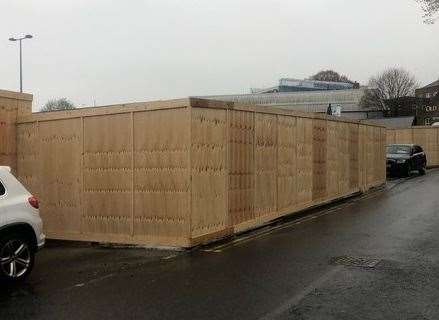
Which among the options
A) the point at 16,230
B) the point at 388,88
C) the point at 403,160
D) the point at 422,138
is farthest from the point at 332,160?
the point at 388,88

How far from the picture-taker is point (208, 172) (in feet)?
35.3

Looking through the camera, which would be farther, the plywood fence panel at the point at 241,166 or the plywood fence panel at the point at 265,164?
the plywood fence panel at the point at 265,164

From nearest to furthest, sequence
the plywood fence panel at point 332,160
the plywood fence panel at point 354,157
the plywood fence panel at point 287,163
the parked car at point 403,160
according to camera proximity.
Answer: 1. the plywood fence panel at point 287,163
2. the plywood fence panel at point 332,160
3. the plywood fence panel at point 354,157
4. the parked car at point 403,160

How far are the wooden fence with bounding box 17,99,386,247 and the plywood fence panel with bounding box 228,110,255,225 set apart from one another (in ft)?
0.07

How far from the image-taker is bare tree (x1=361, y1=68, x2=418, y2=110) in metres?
88.2

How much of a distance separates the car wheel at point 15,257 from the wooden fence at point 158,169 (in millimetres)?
2950

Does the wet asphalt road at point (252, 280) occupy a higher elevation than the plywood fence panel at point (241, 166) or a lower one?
lower

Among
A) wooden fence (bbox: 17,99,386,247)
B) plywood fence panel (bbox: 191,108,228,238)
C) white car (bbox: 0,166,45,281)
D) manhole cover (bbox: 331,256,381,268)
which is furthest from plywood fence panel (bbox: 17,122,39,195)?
manhole cover (bbox: 331,256,381,268)

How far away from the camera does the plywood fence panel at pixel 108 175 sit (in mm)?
11070

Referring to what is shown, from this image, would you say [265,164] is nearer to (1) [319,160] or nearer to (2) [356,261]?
(1) [319,160]

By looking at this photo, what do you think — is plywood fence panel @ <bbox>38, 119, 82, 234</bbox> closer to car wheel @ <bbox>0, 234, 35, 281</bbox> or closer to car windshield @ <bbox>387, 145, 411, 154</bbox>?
car wheel @ <bbox>0, 234, 35, 281</bbox>

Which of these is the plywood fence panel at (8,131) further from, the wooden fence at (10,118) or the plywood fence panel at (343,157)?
the plywood fence panel at (343,157)

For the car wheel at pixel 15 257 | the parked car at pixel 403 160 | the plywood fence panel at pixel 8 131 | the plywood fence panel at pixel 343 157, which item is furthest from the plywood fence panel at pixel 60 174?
the parked car at pixel 403 160

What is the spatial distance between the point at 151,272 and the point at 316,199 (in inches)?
331
